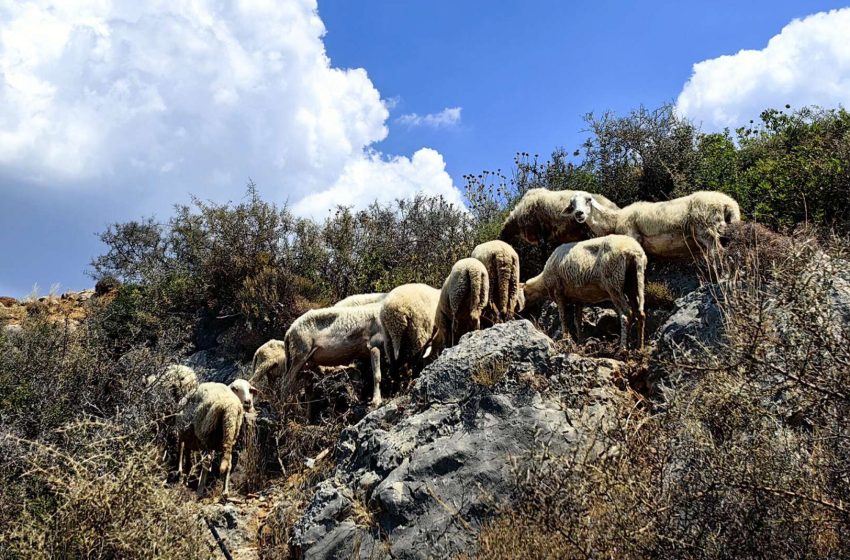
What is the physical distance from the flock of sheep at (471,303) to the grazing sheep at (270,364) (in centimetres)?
86

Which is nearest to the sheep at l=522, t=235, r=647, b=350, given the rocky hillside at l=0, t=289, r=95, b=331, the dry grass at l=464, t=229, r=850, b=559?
the dry grass at l=464, t=229, r=850, b=559

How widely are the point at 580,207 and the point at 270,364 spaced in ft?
19.8

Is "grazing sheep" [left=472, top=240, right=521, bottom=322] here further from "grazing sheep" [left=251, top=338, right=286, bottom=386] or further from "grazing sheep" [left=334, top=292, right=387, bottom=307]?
"grazing sheep" [left=251, top=338, right=286, bottom=386]

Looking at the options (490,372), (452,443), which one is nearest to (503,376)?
(490,372)

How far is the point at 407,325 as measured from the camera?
1057 centimetres

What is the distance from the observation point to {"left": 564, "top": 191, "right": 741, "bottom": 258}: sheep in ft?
34.3

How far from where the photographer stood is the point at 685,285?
11508mm

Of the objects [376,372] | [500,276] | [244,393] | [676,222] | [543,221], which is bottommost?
[244,393]

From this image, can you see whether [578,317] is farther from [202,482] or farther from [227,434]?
[202,482]

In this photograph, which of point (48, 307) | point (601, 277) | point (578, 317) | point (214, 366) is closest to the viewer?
point (601, 277)

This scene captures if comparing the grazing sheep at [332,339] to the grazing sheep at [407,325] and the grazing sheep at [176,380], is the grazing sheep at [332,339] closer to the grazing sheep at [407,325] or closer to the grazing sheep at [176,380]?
the grazing sheep at [407,325]

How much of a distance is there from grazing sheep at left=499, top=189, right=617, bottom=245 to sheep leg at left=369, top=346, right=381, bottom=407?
406 cm

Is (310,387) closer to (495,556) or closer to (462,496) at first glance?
(462,496)

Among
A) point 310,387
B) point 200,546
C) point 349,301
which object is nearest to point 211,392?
point 310,387
